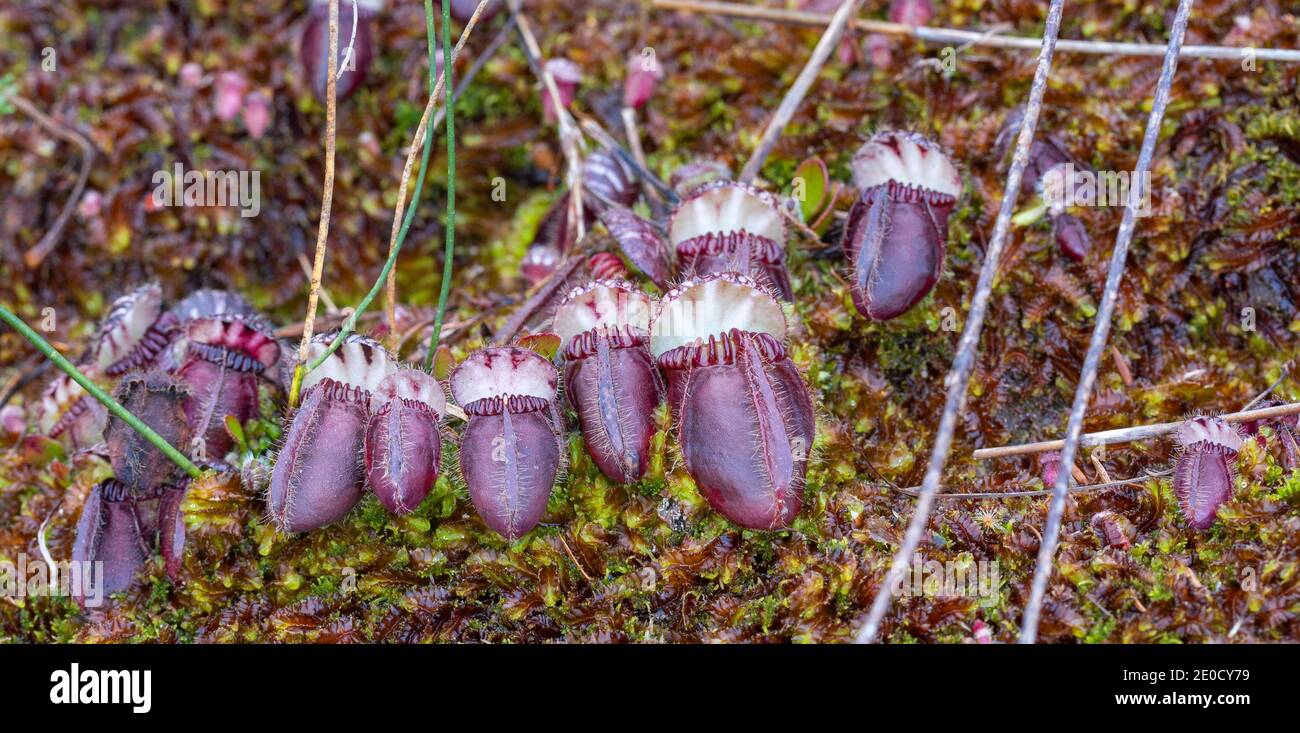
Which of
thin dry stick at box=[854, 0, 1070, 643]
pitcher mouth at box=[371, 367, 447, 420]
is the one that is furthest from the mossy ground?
thin dry stick at box=[854, 0, 1070, 643]

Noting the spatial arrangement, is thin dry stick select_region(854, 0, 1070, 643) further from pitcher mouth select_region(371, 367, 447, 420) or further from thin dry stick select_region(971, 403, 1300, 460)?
pitcher mouth select_region(371, 367, 447, 420)

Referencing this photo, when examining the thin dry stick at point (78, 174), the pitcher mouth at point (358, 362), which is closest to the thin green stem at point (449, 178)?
the pitcher mouth at point (358, 362)

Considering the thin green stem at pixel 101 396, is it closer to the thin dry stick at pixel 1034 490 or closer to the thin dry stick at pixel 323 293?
the thin dry stick at pixel 323 293

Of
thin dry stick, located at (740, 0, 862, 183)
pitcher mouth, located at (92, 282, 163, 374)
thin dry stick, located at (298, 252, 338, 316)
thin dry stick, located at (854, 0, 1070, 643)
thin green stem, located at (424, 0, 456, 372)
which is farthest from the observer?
thin dry stick, located at (298, 252, 338, 316)

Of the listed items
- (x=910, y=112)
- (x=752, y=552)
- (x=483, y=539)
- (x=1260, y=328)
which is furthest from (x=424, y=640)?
(x=1260, y=328)

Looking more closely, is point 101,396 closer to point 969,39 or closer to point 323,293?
point 323,293

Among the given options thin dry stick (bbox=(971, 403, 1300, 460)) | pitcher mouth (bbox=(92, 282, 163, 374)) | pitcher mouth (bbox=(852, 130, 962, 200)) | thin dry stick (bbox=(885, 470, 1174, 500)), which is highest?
pitcher mouth (bbox=(852, 130, 962, 200))
